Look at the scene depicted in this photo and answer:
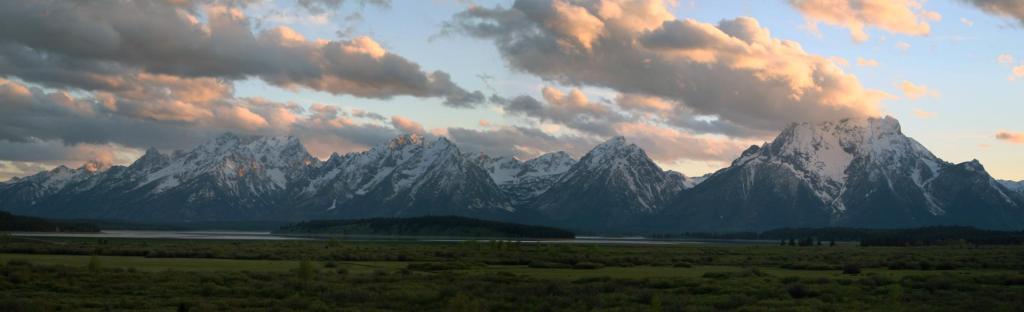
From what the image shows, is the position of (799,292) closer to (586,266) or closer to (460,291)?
(460,291)

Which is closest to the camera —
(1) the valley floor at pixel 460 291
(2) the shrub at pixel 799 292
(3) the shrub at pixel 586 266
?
(1) the valley floor at pixel 460 291

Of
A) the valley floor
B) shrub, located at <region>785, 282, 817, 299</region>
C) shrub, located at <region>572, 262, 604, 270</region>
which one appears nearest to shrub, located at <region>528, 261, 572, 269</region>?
shrub, located at <region>572, 262, 604, 270</region>

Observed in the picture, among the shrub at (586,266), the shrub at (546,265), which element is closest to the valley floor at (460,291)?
the shrub at (586,266)

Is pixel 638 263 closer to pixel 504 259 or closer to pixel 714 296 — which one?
pixel 504 259

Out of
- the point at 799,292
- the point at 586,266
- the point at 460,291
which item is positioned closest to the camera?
the point at 460,291

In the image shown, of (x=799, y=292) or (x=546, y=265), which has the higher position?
(x=546, y=265)

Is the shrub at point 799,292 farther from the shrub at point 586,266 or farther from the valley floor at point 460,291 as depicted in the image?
the shrub at point 586,266

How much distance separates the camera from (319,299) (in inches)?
2105

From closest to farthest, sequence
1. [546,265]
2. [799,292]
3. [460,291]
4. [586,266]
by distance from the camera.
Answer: [460,291]
[799,292]
[586,266]
[546,265]

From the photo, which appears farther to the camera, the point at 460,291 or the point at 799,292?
the point at 799,292

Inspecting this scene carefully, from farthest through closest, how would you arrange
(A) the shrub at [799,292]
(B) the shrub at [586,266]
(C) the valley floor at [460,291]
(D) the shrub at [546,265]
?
(D) the shrub at [546,265]
(B) the shrub at [586,266]
(A) the shrub at [799,292]
(C) the valley floor at [460,291]

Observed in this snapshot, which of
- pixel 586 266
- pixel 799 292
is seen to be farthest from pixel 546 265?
pixel 799 292

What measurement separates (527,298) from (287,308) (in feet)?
44.1

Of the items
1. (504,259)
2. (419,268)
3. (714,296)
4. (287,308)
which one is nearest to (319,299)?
(287,308)
